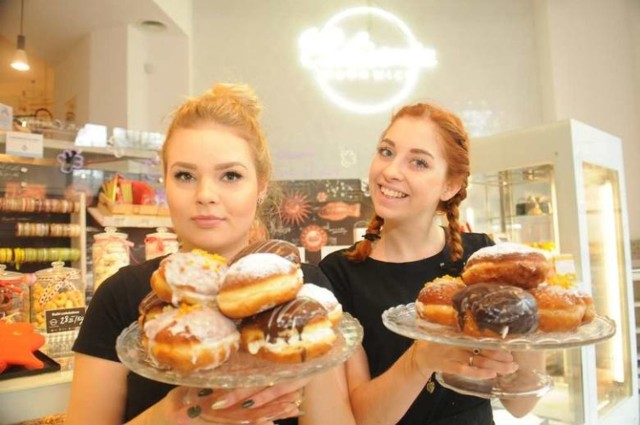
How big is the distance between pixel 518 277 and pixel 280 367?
0.76 meters

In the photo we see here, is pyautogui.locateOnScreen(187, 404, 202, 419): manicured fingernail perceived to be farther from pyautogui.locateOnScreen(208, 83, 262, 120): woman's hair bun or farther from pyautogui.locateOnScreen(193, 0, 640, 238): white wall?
pyautogui.locateOnScreen(193, 0, 640, 238): white wall

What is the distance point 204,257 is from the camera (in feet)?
3.59

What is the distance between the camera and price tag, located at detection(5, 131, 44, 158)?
2.71m

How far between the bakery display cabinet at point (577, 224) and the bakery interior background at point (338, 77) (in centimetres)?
233

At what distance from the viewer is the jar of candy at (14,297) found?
2047mm

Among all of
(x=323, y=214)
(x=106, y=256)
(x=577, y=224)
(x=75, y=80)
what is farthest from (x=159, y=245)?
(x=75, y=80)

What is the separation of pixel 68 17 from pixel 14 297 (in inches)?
180

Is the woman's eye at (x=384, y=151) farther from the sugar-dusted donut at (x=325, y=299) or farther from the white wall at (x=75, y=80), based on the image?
the white wall at (x=75, y=80)

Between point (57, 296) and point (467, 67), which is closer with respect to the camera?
point (57, 296)

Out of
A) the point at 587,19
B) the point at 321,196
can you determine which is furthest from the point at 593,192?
the point at 587,19

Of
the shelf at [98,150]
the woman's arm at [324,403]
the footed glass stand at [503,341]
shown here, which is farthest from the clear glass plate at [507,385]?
the shelf at [98,150]

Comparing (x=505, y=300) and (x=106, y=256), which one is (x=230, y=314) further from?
(x=106, y=256)

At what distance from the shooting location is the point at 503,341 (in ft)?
3.53

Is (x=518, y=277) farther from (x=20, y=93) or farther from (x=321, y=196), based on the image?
(x=20, y=93)
